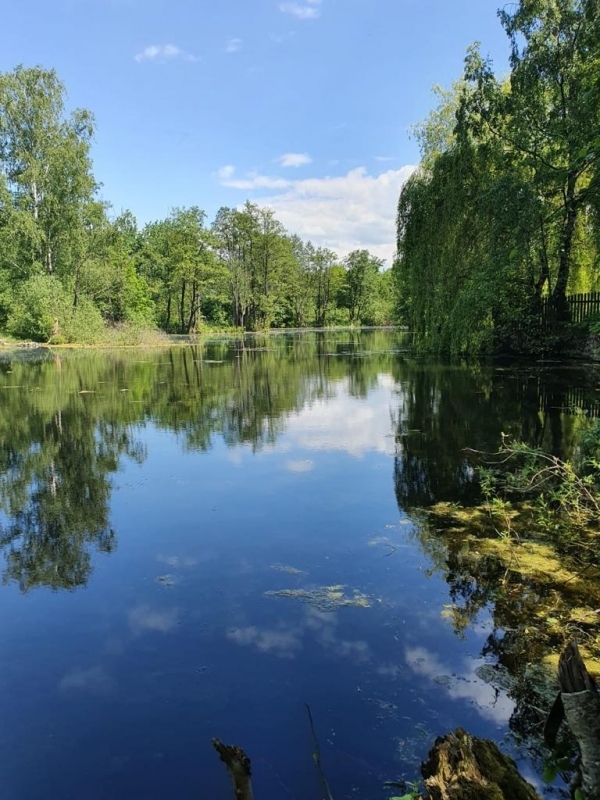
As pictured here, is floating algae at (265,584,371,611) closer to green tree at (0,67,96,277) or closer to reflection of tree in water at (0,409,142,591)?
reflection of tree in water at (0,409,142,591)

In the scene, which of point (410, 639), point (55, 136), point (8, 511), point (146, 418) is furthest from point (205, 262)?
point (410, 639)

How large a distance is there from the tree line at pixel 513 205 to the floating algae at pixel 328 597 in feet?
45.2

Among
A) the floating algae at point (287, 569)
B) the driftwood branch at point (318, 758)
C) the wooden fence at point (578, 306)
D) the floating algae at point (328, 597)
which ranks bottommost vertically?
the driftwood branch at point (318, 758)

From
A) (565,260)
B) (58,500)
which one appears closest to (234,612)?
(58,500)

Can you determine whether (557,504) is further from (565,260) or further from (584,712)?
(565,260)

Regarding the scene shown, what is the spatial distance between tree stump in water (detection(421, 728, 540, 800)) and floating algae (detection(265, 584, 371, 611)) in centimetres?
183

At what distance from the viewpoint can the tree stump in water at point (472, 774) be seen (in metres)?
2.03

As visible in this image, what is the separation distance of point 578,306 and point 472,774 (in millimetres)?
21001


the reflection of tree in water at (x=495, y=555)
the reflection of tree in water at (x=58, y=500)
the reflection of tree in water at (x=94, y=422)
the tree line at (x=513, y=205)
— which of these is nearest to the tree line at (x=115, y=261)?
the reflection of tree in water at (x=94, y=422)

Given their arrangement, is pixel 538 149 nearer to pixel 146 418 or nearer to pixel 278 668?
pixel 146 418

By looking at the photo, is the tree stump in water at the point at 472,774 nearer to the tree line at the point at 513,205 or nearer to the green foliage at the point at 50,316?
the tree line at the point at 513,205

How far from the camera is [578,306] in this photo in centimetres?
2016

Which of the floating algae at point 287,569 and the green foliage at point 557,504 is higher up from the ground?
the green foliage at point 557,504

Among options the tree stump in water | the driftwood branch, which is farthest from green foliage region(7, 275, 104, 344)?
the tree stump in water
